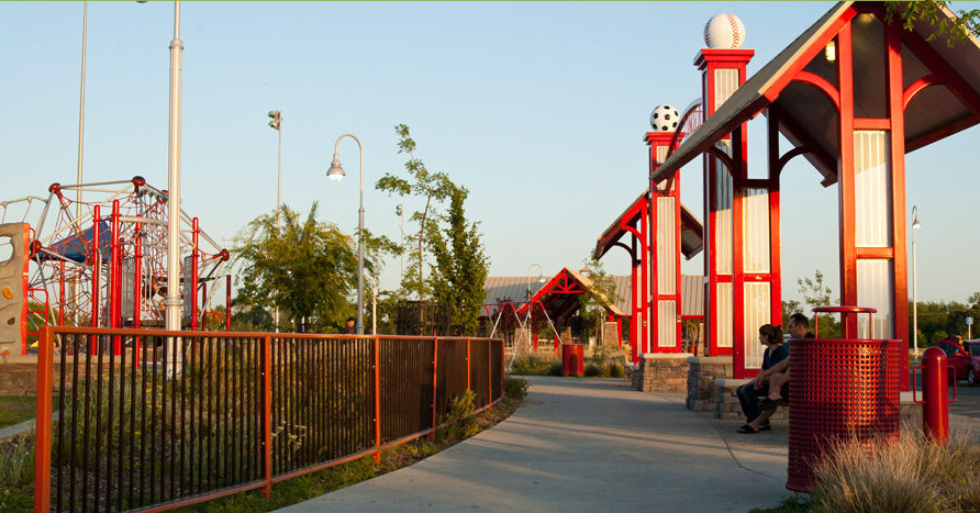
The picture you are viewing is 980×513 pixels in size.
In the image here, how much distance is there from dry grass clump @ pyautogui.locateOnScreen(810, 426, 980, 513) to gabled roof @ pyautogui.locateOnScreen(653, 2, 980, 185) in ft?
18.2

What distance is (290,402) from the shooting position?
829 centimetres

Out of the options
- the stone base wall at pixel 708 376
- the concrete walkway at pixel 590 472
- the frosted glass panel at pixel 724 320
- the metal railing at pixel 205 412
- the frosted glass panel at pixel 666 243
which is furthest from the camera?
the frosted glass panel at pixel 666 243

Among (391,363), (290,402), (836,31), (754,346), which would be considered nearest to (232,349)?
(290,402)

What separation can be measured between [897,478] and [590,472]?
3.64 m

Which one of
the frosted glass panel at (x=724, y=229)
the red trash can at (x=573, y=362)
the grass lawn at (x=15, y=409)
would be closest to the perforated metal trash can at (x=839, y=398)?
the frosted glass panel at (x=724, y=229)

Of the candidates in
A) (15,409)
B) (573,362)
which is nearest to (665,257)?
(573,362)

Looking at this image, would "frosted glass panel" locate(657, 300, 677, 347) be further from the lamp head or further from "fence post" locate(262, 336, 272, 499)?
"fence post" locate(262, 336, 272, 499)

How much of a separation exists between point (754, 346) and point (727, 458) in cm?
544

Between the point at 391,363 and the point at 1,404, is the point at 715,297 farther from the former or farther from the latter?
the point at 1,404

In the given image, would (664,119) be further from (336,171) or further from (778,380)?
(778,380)

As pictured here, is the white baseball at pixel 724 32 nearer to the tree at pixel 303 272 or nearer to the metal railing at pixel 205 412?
the metal railing at pixel 205 412

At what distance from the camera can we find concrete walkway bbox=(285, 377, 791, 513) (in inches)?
297

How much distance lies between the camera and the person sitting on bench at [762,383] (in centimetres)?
1216

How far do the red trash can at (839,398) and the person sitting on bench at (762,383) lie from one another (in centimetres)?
438
